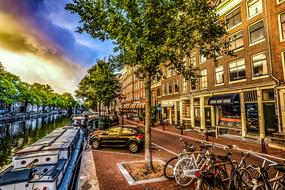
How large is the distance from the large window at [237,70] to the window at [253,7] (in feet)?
14.0

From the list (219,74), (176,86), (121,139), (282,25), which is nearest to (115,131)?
(121,139)

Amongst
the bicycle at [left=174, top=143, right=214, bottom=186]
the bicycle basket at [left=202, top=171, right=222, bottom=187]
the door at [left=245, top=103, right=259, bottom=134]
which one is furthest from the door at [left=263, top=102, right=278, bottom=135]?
the bicycle basket at [left=202, top=171, right=222, bottom=187]

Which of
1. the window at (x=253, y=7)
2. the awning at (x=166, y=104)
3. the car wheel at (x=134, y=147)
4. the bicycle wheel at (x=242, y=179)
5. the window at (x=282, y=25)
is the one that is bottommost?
the car wheel at (x=134, y=147)

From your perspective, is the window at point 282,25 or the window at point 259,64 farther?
the window at point 259,64

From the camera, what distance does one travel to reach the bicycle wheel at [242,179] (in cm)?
548

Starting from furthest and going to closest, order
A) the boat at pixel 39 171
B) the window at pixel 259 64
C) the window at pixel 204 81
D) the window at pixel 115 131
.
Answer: the window at pixel 204 81
the window at pixel 259 64
the window at pixel 115 131
the boat at pixel 39 171

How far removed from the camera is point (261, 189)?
458 cm

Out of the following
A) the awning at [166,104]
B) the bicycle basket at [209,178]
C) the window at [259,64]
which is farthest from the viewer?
the awning at [166,104]

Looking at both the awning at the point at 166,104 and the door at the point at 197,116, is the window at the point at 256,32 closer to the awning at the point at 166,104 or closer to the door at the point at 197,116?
the door at the point at 197,116

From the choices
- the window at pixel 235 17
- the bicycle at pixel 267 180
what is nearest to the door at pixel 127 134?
the bicycle at pixel 267 180

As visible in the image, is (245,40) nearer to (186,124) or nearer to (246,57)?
(246,57)

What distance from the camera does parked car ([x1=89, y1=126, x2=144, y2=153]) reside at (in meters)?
12.0

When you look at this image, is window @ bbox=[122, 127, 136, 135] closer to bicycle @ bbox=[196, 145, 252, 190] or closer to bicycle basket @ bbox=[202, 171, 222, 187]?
bicycle @ bbox=[196, 145, 252, 190]

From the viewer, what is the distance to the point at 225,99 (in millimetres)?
18094
